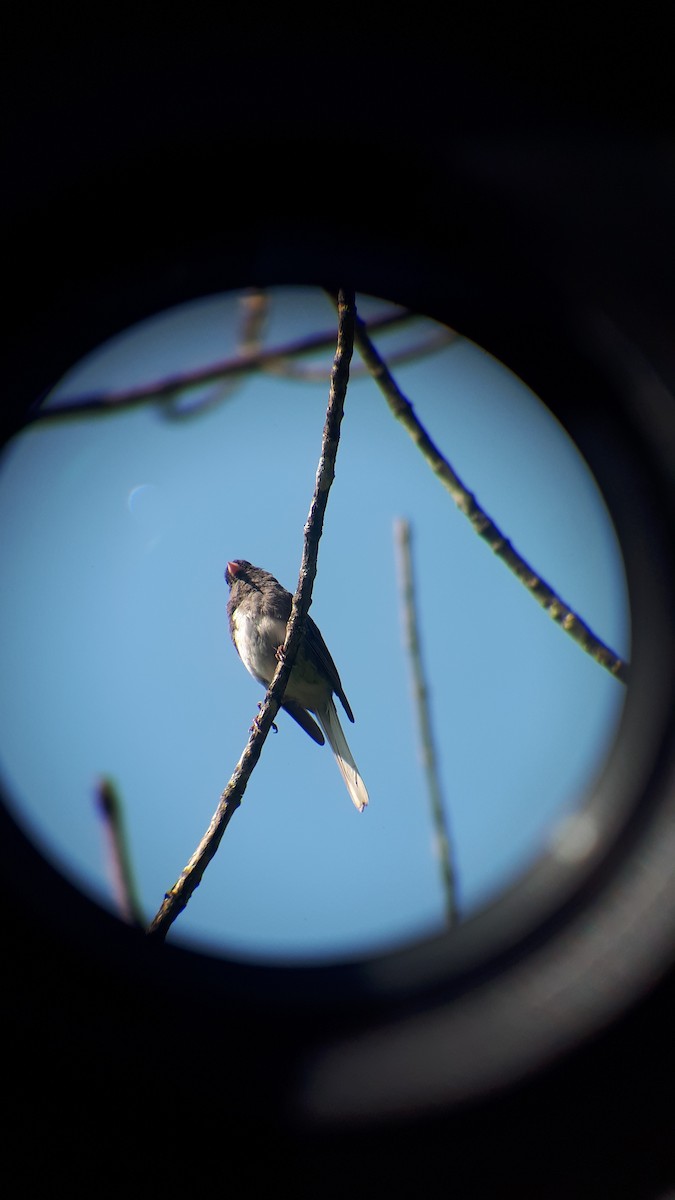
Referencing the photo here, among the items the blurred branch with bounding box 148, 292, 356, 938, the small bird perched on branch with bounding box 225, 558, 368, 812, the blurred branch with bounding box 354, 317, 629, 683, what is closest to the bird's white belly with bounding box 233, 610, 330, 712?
the small bird perched on branch with bounding box 225, 558, 368, 812

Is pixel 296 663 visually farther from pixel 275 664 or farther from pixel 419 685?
pixel 419 685

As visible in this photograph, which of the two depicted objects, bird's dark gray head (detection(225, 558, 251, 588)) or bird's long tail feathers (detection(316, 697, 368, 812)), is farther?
bird's dark gray head (detection(225, 558, 251, 588))

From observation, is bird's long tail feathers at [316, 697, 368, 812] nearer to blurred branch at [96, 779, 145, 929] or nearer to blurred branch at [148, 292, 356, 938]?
blurred branch at [148, 292, 356, 938]

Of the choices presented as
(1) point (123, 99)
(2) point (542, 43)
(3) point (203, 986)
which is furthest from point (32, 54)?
(3) point (203, 986)

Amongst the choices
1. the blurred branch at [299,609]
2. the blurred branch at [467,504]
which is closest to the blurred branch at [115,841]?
the blurred branch at [299,609]

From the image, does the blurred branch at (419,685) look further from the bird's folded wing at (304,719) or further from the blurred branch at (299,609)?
the bird's folded wing at (304,719)

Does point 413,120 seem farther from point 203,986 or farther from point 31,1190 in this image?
point 31,1190

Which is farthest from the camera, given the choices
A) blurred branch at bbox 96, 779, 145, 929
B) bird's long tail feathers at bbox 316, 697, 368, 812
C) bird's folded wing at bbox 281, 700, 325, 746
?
bird's folded wing at bbox 281, 700, 325, 746
